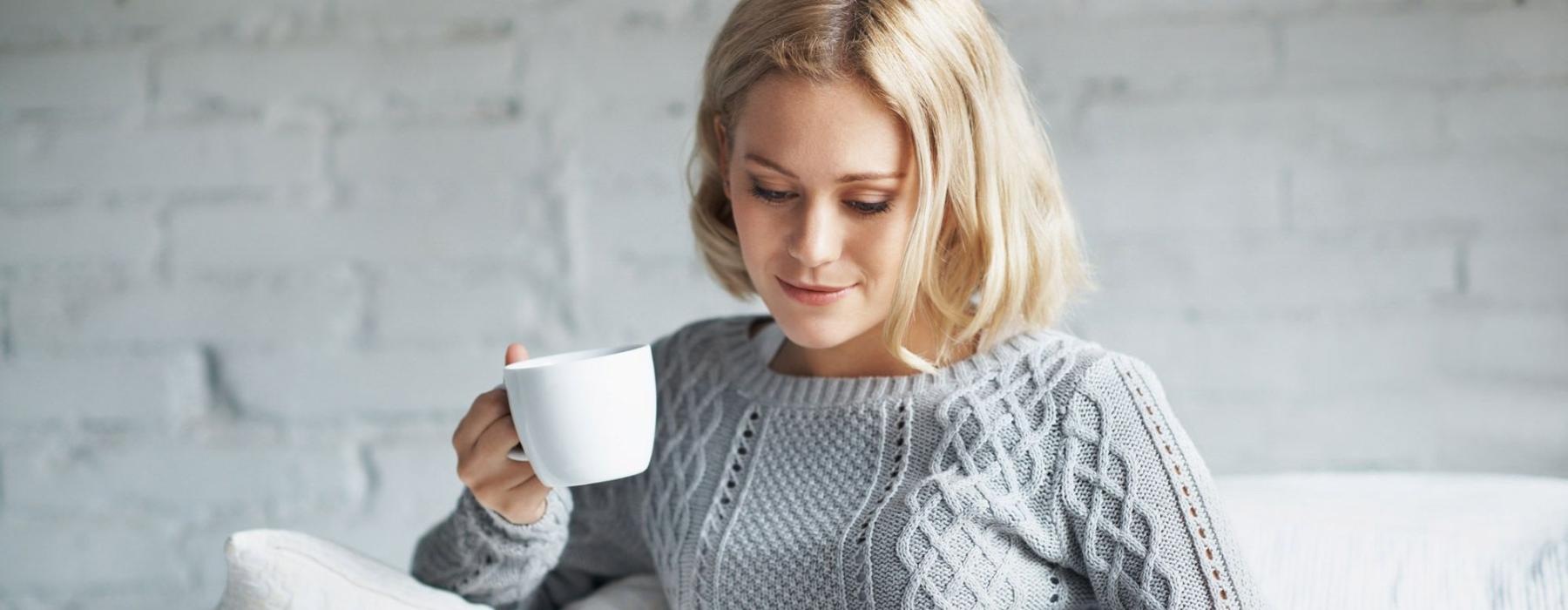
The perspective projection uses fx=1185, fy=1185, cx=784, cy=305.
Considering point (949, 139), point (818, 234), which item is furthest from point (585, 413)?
point (949, 139)

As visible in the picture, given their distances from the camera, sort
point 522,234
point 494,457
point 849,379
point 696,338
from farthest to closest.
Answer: point 522,234, point 696,338, point 849,379, point 494,457

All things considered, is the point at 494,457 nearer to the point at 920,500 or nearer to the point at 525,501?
the point at 525,501

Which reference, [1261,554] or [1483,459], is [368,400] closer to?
[1261,554]

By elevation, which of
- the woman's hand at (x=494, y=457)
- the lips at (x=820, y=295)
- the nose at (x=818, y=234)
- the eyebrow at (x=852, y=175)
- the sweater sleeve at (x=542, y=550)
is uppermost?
the eyebrow at (x=852, y=175)

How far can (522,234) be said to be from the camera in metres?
1.30

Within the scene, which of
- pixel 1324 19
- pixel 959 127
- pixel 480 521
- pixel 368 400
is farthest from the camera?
pixel 368 400

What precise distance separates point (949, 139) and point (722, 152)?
0.22 meters

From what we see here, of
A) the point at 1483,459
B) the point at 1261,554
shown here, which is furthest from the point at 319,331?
the point at 1483,459

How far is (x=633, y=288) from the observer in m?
1.31

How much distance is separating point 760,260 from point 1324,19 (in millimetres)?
731

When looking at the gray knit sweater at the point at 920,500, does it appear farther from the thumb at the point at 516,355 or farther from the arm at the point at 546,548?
the thumb at the point at 516,355

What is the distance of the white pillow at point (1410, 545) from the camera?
867 mm

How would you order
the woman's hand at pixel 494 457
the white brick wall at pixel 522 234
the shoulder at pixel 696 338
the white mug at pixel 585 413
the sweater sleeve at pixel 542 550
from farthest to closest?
1. the white brick wall at pixel 522 234
2. the shoulder at pixel 696 338
3. the sweater sleeve at pixel 542 550
4. the woman's hand at pixel 494 457
5. the white mug at pixel 585 413

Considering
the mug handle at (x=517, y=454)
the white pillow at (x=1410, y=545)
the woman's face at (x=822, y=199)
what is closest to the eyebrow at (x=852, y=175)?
the woman's face at (x=822, y=199)
